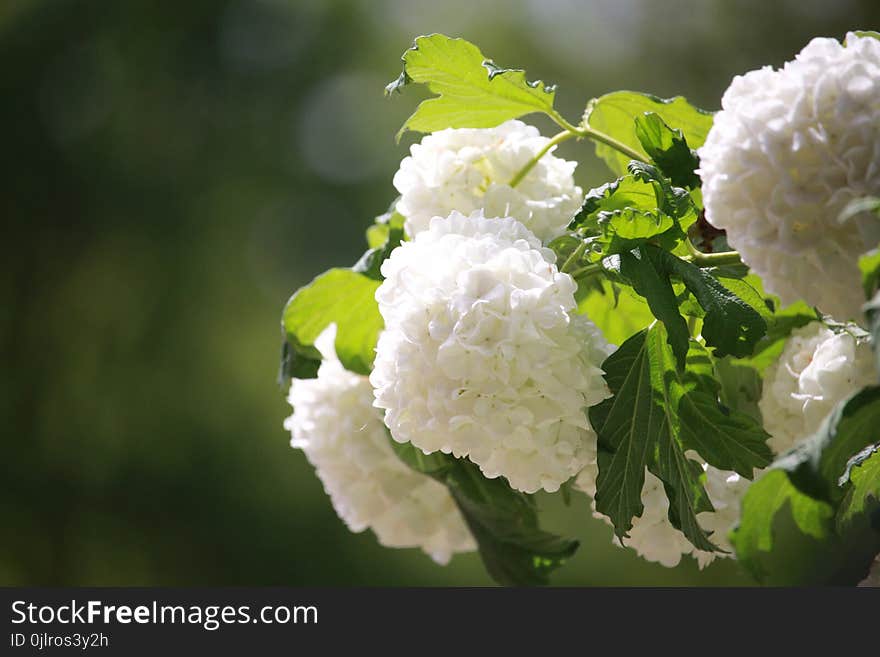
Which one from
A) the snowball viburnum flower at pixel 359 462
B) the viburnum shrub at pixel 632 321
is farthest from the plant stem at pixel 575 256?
the snowball viburnum flower at pixel 359 462

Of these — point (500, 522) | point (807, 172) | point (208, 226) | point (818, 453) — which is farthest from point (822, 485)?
point (208, 226)

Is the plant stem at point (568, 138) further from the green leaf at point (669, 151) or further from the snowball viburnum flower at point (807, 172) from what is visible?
the snowball viburnum flower at point (807, 172)

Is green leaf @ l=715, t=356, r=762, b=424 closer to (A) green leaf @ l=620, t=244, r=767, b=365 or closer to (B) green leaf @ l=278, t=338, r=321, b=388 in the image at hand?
(A) green leaf @ l=620, t=244, r=767, b=365

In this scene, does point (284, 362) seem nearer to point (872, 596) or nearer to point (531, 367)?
point (531, 367)

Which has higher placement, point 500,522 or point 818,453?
point 500,522

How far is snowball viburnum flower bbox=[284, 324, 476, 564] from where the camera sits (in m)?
0.73

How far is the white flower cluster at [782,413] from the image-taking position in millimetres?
543

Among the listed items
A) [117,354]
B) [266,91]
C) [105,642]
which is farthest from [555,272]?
[266,91]

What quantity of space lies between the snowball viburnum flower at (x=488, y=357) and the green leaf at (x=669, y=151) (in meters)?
0.09

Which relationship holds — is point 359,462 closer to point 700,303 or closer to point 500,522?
point 500,522

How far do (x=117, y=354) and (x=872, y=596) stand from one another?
3143mm

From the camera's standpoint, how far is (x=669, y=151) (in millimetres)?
560

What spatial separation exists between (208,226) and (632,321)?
3288 millimetres

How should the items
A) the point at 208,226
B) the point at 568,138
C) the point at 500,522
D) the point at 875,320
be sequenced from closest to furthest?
the point at 875,320
the point at 568,138
the point at 500,522
the point at 208,226
